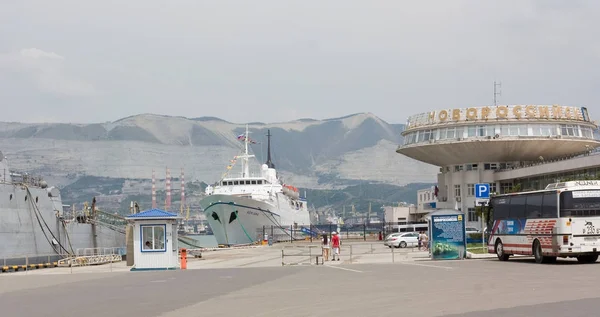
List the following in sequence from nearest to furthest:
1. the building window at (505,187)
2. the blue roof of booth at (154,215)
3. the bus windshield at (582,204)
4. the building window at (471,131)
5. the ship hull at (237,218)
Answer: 1. the bus windshield at (582,204)
2. the blue roof of booth at (154,215)
3. the building window at (471,131)
4. the building window at (505,187)
5. the ship hull at (237,218)

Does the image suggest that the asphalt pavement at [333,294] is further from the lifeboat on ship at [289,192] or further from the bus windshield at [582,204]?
the lifeboat on ship at [289,192]

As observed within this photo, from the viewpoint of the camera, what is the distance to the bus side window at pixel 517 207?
31.2 metres

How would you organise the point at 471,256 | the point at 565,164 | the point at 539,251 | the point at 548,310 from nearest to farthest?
the point at 548,310
the point at 539,251
the point at 471,256
the point at 565,164

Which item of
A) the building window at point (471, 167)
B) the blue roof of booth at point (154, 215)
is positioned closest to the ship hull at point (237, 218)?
the building window at point (471, 167)

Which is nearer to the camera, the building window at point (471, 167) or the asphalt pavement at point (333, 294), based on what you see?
the asphalt pavement at point (333, 294)

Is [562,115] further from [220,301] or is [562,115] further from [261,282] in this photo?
[220,301]

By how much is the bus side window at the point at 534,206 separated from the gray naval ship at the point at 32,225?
24.4 metres

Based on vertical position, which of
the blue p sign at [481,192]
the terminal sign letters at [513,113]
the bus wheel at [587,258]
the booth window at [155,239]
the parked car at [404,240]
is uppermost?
the terminal sign letters at [513,113]

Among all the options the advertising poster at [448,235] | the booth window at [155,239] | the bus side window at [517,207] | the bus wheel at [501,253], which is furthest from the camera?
the advertising poster at [448,235]

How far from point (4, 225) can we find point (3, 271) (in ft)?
19.8

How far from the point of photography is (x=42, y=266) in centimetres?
4159

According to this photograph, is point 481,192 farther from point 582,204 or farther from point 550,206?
point 582,204

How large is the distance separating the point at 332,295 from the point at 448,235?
1755 cm

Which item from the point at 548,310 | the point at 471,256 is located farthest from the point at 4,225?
the point at 548,310
